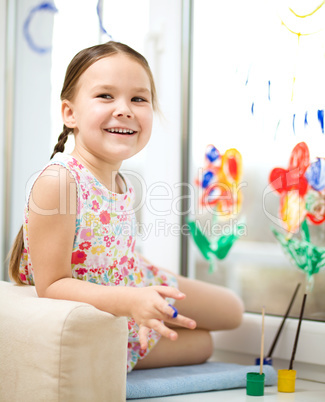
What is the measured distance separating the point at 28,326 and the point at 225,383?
54cm

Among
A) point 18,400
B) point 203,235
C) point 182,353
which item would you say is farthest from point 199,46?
point 18,400

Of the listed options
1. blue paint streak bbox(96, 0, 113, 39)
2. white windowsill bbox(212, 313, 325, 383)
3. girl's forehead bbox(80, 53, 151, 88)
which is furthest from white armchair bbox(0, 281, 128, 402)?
blue paint streak bbox(96, 0, 113, 39)

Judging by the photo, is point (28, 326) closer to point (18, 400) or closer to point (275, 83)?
point (18, 400)

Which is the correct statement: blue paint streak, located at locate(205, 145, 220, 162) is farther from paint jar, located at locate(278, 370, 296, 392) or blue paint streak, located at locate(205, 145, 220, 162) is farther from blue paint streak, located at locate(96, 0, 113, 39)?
paint jar, located at locate(278, 370, 296, 392)

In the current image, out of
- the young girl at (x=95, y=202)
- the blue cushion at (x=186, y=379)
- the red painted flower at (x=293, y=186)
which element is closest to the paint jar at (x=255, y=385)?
the blue cushion at (x=186, y=379)

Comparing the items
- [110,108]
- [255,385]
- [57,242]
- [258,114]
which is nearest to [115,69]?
[110,108]

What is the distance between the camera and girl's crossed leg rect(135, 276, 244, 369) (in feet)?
5.05

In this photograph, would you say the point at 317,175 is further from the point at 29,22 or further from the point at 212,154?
the point at 29,22

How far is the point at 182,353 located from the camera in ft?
5.09

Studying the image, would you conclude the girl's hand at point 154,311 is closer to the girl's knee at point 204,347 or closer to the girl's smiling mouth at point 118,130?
the girl's smiling mouth at point 118,130

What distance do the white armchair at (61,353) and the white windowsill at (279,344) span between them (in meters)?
0.64

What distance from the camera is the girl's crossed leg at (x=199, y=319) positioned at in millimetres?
1538

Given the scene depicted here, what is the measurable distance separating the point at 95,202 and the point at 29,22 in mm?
1202

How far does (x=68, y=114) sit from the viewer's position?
4.58ft
